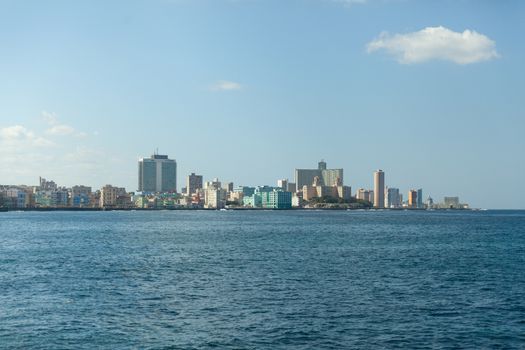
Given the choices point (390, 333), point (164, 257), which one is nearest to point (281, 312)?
point (390, 333)

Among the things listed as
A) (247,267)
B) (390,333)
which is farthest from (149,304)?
(247,267)

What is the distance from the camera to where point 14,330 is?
29109 millimetres

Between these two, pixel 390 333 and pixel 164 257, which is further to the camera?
pixel 164 257

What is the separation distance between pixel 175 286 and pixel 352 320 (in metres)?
15.2

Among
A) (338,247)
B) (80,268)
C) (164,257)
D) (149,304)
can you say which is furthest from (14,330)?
(338,247)

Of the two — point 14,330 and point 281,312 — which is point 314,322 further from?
point 14,330

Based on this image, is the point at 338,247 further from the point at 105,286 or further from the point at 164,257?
the point at 105,286

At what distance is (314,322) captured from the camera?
1218 inches

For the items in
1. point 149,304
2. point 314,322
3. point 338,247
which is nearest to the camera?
point 314,322

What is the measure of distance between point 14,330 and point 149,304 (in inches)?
323

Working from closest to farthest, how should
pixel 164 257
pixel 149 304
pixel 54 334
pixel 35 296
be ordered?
pixel 54 334
pixel 149 304
pixel 35 296
pixel 164 257

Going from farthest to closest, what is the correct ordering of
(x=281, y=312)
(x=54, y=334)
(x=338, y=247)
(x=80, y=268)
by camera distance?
(x=338, y=247) < (x=80, y=268) < (x=281, y=312) < (x=54, y=334)

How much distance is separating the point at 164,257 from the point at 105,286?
67.0 feet

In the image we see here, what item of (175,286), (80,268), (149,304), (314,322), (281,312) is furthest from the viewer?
(80,268)
